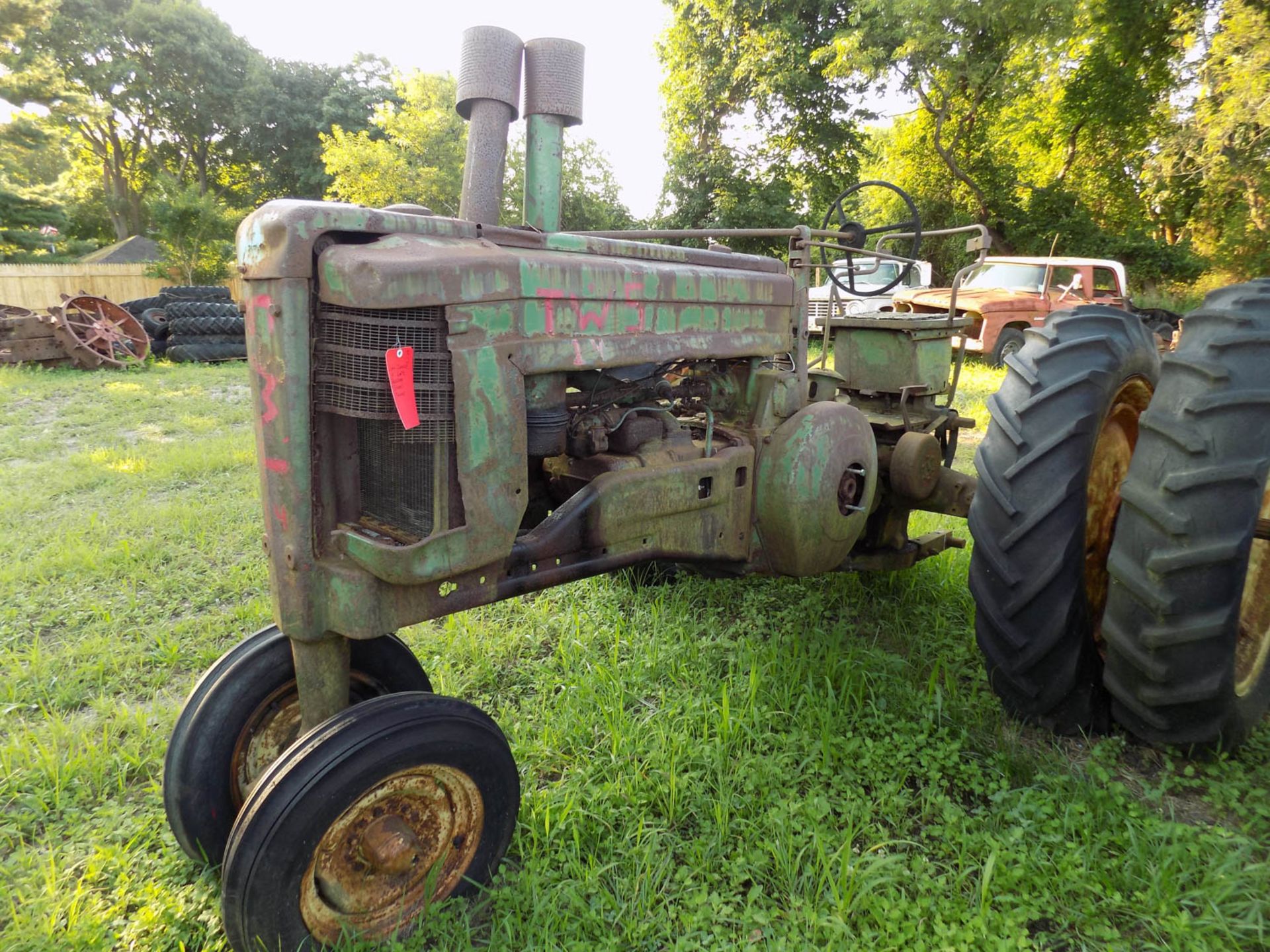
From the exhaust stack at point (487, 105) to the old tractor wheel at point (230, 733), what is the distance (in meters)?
1.25

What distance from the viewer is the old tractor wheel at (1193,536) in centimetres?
196

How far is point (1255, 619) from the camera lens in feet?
7.93

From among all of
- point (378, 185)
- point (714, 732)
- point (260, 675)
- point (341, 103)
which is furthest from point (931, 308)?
point (341, 103)

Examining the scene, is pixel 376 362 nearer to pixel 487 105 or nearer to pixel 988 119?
pixel 487 105

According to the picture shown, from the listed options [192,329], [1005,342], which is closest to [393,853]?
[1005,342]

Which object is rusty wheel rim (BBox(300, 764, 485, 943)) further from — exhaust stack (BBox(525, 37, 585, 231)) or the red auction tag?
exhaust stack (BBox(525, 37, 585, 231))

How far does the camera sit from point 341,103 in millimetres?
26672

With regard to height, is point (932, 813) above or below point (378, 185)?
below

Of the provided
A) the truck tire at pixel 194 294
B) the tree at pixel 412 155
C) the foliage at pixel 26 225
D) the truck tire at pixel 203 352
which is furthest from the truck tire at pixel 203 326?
the foliage at pixel 26 225

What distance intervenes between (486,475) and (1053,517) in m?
1.62

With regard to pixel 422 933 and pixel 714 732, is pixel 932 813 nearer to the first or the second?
pixel 714 732

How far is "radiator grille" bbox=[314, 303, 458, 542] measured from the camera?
159 centimetres

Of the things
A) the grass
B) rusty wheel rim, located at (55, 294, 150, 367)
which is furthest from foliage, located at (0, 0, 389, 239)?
the grass

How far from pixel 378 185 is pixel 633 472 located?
724 inches
